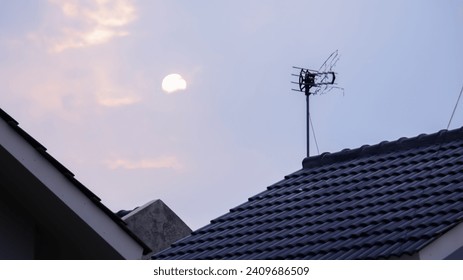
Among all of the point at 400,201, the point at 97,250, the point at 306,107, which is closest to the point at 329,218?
the point at 400,201

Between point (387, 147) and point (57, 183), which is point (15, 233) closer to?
point (57, 183)

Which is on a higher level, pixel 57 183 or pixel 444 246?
pixel 57 183

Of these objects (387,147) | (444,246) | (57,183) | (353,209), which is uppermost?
(387,147)

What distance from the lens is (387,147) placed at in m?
13.4

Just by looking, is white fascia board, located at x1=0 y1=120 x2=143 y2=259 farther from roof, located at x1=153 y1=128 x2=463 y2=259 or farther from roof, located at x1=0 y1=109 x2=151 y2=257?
roof, located at x1=153 y1=128 x2=463 y2=259

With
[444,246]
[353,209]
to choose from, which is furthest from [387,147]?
[444,246]

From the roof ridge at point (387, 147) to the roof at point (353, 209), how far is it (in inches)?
0.6

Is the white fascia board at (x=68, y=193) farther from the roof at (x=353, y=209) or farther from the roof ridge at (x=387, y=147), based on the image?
the roof ridge at (x=387, y=147)

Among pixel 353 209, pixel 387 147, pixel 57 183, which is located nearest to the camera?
pixel 57 183

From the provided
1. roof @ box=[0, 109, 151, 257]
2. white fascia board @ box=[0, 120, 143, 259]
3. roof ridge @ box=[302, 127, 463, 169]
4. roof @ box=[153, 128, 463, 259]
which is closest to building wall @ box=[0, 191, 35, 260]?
roof @ box=[0, 109, 151, 257]

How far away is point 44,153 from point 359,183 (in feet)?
19.0

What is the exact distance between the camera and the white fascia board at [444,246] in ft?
30.1

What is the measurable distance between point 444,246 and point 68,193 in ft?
12.6
